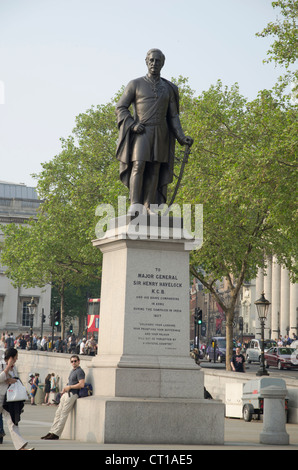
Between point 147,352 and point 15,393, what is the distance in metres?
2.28

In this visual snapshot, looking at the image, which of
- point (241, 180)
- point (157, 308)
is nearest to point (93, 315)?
point (241, 180)

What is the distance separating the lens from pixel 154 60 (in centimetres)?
1416

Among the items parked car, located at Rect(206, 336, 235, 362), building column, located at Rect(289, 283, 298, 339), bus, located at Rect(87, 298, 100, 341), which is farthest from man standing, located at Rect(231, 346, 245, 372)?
building column, located at Rect(289, 283, 298, 339)

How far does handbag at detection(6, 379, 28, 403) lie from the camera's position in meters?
12.1

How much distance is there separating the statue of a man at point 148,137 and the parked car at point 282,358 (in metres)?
40.1

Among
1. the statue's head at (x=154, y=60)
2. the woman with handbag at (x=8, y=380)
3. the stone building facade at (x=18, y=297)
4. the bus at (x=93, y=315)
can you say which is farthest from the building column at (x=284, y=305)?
the woman with handbag at (x=8, y=380)

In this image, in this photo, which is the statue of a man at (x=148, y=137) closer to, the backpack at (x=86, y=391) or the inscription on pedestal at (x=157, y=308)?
the inscription on pedestal at (x=157, y=308)

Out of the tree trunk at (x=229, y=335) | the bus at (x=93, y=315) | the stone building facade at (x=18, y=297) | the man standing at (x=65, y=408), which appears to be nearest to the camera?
the man standing at (x=65, y=408)

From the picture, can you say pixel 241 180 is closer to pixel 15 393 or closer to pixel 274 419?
pixel 274 419

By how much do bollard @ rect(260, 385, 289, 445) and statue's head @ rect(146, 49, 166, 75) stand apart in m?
6.16

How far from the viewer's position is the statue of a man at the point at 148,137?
14062 millimetres

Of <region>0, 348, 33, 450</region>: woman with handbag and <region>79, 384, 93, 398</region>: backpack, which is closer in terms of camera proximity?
<region>0, 348, 33, 450</region>: woman with handbag

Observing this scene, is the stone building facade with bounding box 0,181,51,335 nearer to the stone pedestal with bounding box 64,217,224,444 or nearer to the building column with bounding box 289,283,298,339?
the building column with bounding box 289,283,298,339

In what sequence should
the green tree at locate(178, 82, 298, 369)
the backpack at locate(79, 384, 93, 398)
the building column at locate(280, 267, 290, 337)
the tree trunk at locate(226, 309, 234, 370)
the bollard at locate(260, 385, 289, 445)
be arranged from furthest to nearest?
the building column at locate(280, 267, 290, 337) → the tree trunk at locate(226, 309, 234, 370) → the green tree at locate(178, 82, 298, 369) → the bollard at locate(260, 385, 289, 445) → the backpack at locate(79, 384, 93, 398)
